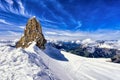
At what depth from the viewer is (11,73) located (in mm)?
16844

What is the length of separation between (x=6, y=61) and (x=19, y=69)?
1.80m

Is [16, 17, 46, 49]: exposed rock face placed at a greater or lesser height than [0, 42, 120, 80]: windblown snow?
greater

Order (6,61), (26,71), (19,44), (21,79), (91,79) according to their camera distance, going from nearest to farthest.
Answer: (21,79)
(26,71)
(6,61)
(91,79)
(19,44)

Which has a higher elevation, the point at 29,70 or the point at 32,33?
the point at 32,33

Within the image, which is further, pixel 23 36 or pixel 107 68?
pixel 23 36

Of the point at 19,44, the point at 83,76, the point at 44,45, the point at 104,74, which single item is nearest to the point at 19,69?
Result: the point at 83,76

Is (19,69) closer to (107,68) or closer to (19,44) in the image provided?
(107,68)

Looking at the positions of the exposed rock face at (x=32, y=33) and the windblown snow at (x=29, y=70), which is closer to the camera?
the windblown snow at (x=29, y=70)

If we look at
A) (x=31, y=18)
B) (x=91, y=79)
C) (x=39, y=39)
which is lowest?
(x=91, y=79)

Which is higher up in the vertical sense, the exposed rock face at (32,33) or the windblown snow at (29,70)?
the exposed rock face at (32,33)

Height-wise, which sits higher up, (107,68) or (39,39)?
(39,39)

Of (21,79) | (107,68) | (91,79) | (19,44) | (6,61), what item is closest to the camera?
(21,79)

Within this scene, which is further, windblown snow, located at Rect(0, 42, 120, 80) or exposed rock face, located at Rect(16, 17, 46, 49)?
exposed rock face, located at Rect(16, 17, 46, 49)

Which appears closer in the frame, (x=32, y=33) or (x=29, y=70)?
(x=29, y=70)
